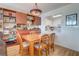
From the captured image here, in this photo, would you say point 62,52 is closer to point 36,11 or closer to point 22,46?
point 22,46

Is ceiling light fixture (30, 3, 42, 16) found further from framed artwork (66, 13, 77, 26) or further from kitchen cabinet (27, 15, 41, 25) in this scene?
framed artwork (66, 13, 77, 26)

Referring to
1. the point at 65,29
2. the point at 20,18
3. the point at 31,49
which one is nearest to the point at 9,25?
the point at 20,18

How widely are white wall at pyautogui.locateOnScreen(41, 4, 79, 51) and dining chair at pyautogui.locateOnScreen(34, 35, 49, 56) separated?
127 millimetres

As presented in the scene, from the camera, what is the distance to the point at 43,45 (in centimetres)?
164

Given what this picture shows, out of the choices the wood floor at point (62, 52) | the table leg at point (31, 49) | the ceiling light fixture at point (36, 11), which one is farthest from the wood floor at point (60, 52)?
the ceiling light fixture at point (36, 11)

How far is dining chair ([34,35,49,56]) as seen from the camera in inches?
63.6

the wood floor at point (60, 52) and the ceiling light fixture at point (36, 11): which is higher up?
the ceiling light fixture at point (36, 11)

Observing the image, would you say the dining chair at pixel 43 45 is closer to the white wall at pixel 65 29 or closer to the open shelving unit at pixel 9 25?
the white wall at pixel 65 29

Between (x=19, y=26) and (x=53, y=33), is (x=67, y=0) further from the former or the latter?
(x=19, y=26)

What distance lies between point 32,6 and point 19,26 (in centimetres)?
41

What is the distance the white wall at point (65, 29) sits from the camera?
1539 millimetres

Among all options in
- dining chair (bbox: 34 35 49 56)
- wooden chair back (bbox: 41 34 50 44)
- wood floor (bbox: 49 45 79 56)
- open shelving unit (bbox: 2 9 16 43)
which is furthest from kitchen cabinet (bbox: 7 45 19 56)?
wood floor (bbox: 49 45 79 56)

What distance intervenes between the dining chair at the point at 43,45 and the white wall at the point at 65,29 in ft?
0.42

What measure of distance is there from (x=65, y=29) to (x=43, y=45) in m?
0.49
